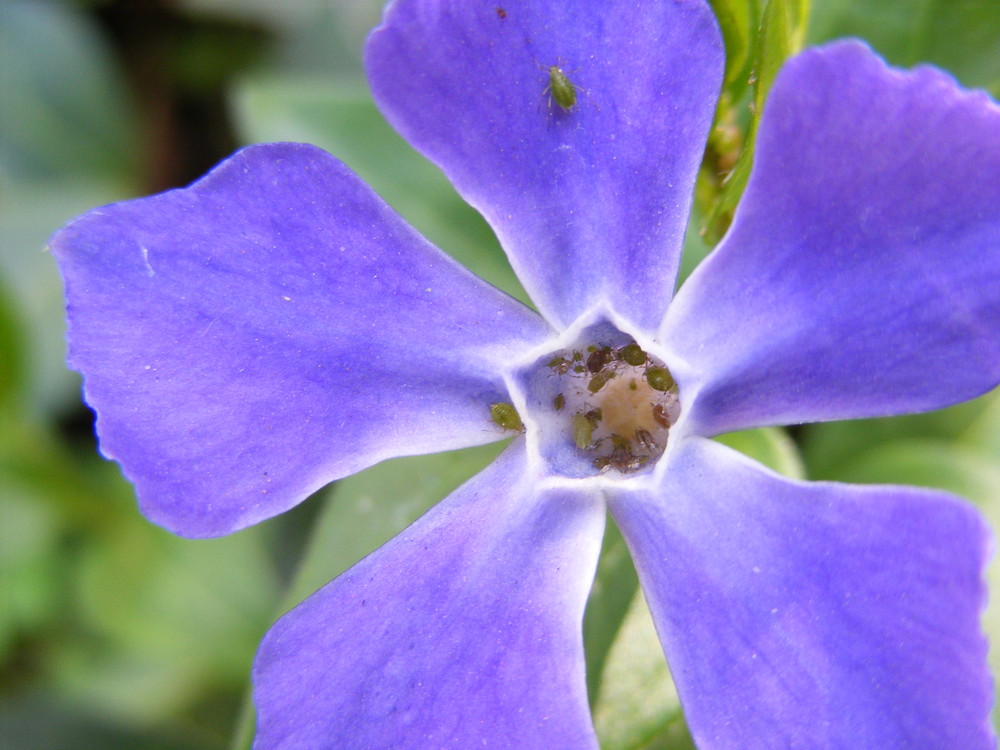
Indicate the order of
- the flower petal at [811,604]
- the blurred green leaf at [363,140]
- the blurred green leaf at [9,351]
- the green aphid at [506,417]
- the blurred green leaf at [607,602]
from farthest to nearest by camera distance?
the blurred green leaf at [9,351] → the blurred green leaf at [363,140] → the blurred green leaf at [607,602] → the green aphid at [506,417] → the flower petal at [811,604]

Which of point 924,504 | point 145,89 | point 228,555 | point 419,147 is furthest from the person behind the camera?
point 145,89

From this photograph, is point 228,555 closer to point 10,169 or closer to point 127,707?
point 127,707

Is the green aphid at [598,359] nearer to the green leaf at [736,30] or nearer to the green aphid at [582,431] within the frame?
the green aphid at [582,431]

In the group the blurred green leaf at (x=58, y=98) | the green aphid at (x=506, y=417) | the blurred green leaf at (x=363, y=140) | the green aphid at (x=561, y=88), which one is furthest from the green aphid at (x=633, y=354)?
the blurred green leaf at (x=58, y=98)

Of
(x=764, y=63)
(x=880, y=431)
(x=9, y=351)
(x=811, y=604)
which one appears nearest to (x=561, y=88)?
(x=764, y=63)

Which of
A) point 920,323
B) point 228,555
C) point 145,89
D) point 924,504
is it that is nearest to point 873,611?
point 924,504

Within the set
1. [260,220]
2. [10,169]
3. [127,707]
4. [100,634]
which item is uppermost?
[10,169]
